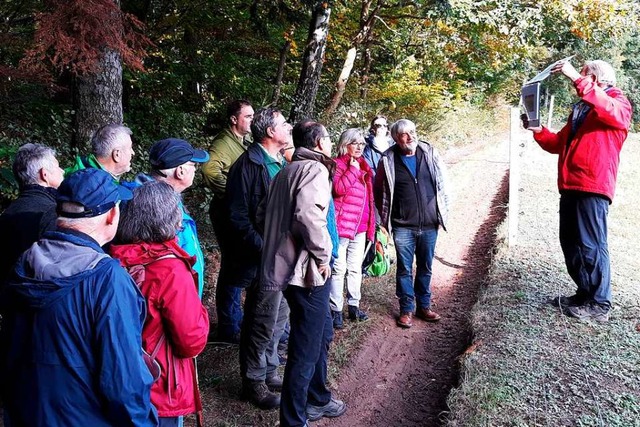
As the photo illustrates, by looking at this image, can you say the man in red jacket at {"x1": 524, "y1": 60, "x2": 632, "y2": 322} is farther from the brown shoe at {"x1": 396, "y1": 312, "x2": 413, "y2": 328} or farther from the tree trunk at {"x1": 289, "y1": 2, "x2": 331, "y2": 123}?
the tree trunk at {"x1": 289, "y1": 2, "x2": 331, "y2": 123}

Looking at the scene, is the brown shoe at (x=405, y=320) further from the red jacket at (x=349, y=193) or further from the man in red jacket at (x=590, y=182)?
the man in red jacket at (x=590, y=182)

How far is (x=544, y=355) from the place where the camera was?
4328mm

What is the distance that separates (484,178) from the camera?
14.0 m

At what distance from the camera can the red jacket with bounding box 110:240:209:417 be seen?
2.45 meters

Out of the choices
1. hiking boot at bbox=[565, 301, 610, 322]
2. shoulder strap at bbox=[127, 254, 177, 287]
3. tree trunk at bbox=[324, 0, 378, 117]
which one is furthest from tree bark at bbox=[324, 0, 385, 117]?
shoulder strap at bbox=[127, 254, 177, 287]

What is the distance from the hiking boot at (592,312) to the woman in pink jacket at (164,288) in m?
3.83

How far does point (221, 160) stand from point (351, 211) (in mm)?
1368

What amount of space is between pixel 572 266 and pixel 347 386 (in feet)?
7.99

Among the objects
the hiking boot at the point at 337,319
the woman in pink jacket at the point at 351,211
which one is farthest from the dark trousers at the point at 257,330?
the hiking boot at the point at 337,319

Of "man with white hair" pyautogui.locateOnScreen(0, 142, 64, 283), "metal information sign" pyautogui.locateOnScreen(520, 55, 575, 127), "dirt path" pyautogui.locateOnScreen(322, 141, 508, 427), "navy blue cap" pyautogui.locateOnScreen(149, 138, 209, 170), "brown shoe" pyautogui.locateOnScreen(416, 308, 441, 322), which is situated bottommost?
"dirt path" pyautogui.locateOnScreen(322, 141, 508, 427)

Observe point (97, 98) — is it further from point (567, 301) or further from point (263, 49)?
point (263, 49)

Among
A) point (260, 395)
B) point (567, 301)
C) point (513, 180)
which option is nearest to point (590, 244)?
point (567, 301)

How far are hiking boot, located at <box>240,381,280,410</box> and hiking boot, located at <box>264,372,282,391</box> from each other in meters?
0.21

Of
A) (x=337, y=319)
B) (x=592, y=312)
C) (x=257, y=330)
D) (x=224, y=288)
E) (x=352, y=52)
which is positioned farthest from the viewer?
(x=352, y=52)
